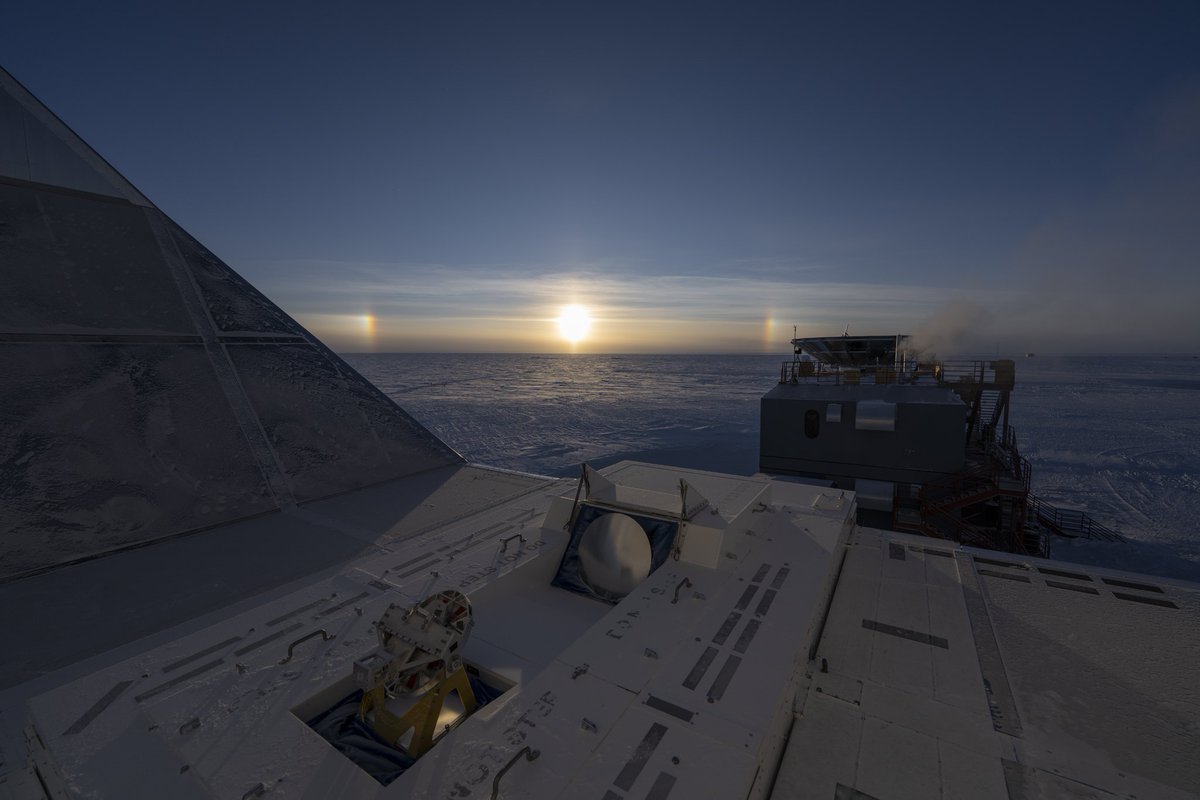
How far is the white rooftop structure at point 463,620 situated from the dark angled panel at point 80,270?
0.07 m

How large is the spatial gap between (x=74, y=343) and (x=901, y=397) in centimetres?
2383

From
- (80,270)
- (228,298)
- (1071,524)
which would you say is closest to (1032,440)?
(1071,524)

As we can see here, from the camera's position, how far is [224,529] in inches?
378

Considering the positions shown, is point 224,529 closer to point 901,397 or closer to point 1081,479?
point 901,397

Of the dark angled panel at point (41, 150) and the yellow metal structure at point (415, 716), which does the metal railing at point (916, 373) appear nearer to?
the yellow metal structure at point (415, 716)

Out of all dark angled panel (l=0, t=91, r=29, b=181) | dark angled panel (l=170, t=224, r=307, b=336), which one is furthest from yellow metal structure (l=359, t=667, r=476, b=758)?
dark angled panel (l=0, t=91, r=29, b=181)

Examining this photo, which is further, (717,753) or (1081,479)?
(1081,479)

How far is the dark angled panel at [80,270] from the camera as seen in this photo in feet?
34.7

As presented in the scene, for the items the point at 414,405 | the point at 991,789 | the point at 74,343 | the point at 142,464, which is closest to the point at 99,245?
the point at 74,343

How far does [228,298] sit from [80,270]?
9.66 feet

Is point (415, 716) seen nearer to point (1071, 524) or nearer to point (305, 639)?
point (305, 639)

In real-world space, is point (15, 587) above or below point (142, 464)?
below

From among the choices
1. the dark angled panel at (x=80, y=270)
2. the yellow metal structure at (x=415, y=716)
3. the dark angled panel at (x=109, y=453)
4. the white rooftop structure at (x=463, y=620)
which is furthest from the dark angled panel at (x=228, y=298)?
the yellow metal structure at (x=415, y=716)

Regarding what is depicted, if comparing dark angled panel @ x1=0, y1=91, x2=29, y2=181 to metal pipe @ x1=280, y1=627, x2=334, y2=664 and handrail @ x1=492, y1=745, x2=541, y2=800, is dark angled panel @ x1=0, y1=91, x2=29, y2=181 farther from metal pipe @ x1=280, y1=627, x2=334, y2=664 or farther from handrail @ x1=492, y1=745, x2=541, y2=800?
handrail @ x1=492, y1=745, x2=541, y2=800
